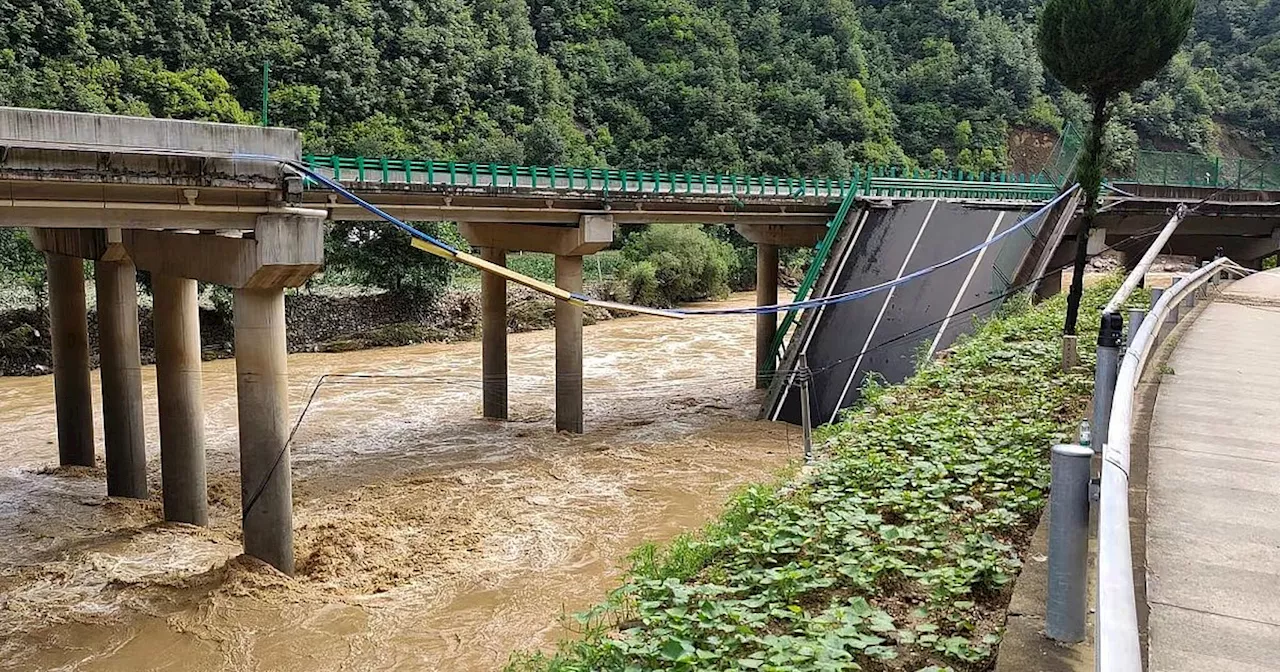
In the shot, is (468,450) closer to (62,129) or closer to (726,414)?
(726,414)

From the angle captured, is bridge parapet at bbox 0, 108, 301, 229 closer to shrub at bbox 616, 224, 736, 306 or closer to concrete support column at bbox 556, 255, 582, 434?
concrete support column at bbox 556, 255, 582, 434

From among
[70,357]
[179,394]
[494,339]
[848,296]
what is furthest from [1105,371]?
[494,339]

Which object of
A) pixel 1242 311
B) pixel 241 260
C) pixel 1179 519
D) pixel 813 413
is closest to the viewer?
pixel 1179 519

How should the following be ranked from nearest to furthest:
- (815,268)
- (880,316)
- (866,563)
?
1. (866,563)
2. (880,316)
3. (815,268)

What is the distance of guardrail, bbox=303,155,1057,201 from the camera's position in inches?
711

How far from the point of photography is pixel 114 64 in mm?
46188

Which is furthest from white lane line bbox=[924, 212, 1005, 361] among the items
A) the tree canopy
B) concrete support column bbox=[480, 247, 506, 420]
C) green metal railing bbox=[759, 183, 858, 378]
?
concrete support column bbox=[480, 247, 506, 420]

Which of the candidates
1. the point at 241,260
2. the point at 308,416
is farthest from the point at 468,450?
the point at 241,260

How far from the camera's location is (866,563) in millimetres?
5703

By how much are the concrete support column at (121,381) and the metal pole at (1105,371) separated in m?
15.7

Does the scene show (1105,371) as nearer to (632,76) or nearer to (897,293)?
(897,293)

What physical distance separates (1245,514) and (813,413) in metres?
17.0

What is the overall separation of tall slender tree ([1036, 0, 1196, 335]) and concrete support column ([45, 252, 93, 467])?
681 inches

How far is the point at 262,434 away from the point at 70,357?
794cm
